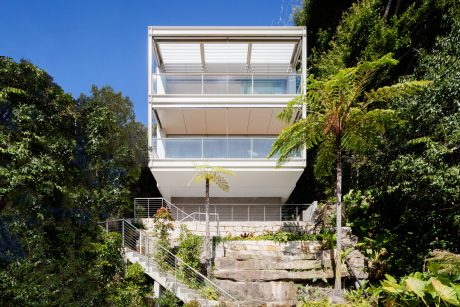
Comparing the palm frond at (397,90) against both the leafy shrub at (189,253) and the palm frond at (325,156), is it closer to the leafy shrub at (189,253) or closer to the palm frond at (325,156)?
the palm frond at (325,156)

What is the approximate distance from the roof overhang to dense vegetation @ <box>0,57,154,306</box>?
193 inches

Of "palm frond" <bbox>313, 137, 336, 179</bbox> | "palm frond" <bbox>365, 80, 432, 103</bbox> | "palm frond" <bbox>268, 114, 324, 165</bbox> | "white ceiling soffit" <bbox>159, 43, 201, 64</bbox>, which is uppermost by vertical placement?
"white ceiling soffit" <bbox>159, 43, 201, 64</bbox>

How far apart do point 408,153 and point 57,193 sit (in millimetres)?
12748

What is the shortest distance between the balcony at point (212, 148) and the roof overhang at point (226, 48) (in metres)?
4.74

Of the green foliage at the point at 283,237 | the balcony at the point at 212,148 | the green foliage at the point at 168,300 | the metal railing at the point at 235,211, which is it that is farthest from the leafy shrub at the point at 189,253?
the metal railing at the point at 235,211

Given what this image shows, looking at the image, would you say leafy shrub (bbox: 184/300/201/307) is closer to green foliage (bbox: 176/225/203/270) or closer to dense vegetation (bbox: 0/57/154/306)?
green foliage (bbox: 176/225/203/270)

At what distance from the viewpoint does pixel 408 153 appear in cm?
1327

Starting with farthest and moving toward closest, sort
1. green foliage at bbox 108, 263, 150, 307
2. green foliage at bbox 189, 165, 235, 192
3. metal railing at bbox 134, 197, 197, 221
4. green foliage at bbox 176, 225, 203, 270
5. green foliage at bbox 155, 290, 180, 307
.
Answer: metal railing at bbox 134, 197, 197, 221
green foliage at bbox 189, 165, 235, 192
green foliage at bbox 176, 225, 203, 270
green foliage at bbox 108, 263, 150, 307
green foliage at bbox 155, 290, 180, 307

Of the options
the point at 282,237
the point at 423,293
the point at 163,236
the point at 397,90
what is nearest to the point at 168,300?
the point at 163,236

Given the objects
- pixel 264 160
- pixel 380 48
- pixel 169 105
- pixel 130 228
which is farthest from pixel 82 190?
pixel 380 48

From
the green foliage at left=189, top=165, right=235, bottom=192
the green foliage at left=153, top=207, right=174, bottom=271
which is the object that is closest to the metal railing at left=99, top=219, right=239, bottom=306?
the green foliage at left=153, top=207, right=174, bottom=271

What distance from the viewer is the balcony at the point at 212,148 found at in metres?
15.2

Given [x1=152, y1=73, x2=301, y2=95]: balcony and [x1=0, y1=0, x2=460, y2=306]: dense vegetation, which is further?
[x1=152, y1=73, x2=301, y2=95]: balcony

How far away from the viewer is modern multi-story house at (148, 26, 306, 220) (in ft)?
50.1
